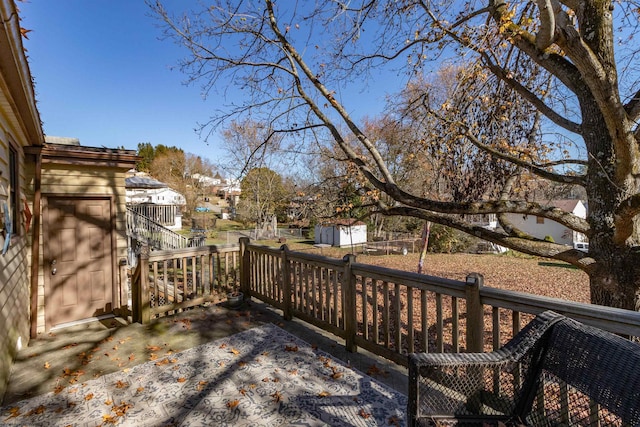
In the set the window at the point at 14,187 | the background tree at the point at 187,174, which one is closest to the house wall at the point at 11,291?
the window at the point at 14,187

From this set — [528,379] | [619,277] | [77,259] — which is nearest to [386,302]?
[528,379]

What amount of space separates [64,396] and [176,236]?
9.11m

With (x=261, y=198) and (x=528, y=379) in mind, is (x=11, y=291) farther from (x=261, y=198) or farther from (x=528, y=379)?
(x=261, y=198)

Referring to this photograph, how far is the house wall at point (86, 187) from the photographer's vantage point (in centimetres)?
Answer: 456

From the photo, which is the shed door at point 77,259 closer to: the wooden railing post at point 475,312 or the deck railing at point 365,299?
the deck railing at point 365,299

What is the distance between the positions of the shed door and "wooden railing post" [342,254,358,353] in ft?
13.3

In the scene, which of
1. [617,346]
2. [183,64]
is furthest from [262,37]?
[617,346]

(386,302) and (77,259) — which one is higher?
(77,259)

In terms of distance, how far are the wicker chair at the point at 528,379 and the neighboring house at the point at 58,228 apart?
3827mm

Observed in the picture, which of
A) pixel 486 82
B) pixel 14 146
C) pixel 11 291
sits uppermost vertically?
pixel 486 82

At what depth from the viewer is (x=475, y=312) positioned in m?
2.32

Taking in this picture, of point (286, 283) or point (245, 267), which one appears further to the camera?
point (245, 267)

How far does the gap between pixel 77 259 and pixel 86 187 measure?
3.65ft

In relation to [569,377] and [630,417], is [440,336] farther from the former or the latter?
[630,417]
